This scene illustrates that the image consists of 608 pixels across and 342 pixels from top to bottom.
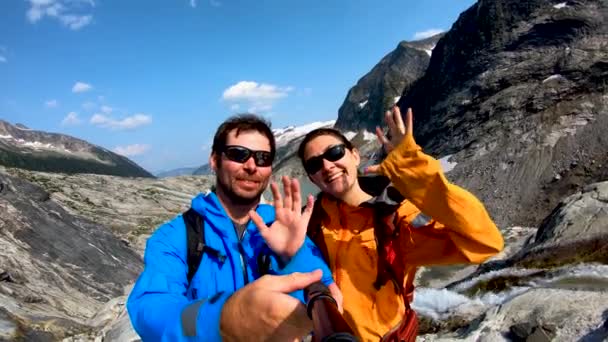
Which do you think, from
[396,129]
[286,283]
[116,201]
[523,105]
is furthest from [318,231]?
[523,105]

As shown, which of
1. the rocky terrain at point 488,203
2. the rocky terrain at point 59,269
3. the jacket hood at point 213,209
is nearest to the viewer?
the jacket hood at point 213,209

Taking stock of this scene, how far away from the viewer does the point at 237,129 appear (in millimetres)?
4129

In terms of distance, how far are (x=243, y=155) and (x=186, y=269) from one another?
1.14 m

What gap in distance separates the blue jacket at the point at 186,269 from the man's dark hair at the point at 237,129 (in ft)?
1.68

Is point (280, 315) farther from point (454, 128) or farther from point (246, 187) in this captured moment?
point (454, 128)

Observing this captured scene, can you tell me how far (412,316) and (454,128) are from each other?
9045 centimetres

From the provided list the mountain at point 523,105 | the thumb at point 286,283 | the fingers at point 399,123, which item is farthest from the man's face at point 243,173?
the mountain at point 523,105

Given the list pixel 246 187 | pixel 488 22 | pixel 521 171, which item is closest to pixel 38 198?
pixel 246 187

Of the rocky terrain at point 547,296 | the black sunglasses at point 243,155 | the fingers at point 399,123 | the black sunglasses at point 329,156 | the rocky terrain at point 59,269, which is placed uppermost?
the black sunglasses at point 243,155

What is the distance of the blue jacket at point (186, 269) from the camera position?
266 centimetres

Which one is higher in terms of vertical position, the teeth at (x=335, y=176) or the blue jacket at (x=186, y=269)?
the teeth at (x=335, y=176)

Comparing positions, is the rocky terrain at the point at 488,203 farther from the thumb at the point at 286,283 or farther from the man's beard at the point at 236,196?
the thumb at the point at 286,283

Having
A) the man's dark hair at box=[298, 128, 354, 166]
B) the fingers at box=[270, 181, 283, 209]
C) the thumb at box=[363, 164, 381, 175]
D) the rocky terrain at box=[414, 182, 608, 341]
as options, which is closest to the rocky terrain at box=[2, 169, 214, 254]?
the rocky terrain at box=[414, 182, 608, 341]

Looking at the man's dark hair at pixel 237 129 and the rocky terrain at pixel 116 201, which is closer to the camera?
the man's dark hair at pixel 237 129
